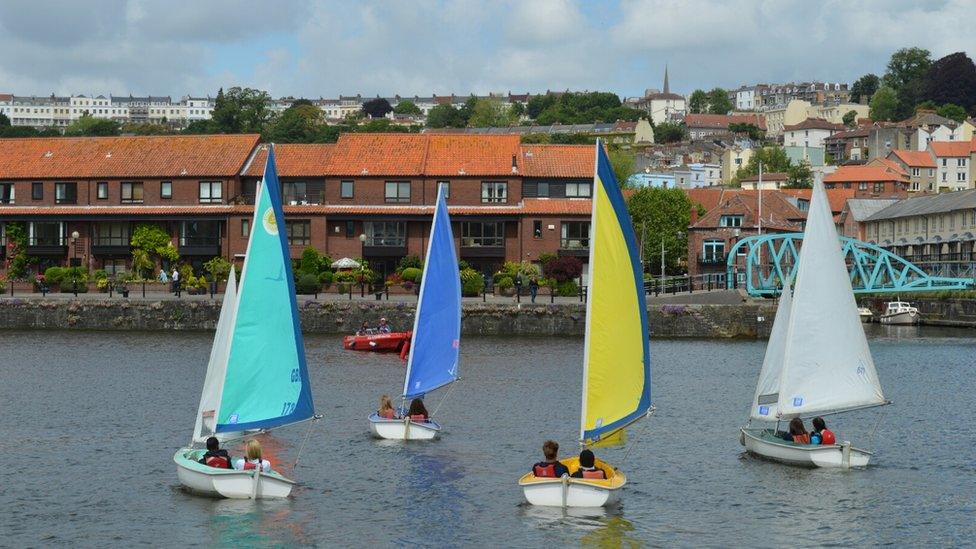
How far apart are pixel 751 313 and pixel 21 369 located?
129 ft

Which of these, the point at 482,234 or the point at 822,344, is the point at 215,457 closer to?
the point at 822,344

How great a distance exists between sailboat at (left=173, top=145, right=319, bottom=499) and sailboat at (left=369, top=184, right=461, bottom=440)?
598cm

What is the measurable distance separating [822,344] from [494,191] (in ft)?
182

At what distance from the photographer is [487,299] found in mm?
79812

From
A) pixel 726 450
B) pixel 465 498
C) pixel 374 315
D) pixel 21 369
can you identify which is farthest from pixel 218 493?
pixel 374 315

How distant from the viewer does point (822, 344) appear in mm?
36156

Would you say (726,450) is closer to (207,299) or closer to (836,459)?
(836,459)

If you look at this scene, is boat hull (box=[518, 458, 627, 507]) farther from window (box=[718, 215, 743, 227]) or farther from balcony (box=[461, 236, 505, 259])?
window (box=[718, 215, 743, 227])

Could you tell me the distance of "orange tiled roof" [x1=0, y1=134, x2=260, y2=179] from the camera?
92.1 metres

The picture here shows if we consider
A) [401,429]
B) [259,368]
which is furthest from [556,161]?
[259,368]

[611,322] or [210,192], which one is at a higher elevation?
[210,192]

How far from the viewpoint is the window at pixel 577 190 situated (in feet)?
301

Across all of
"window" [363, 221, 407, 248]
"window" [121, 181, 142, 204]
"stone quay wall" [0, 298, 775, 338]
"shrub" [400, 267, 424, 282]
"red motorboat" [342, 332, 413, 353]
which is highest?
"window" [121, 181, 142, 204]

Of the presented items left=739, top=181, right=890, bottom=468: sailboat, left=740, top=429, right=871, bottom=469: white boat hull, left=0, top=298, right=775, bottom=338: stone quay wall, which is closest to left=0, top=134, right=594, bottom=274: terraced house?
left=0, top=298, right=775, bottom=338: stone quay wall
